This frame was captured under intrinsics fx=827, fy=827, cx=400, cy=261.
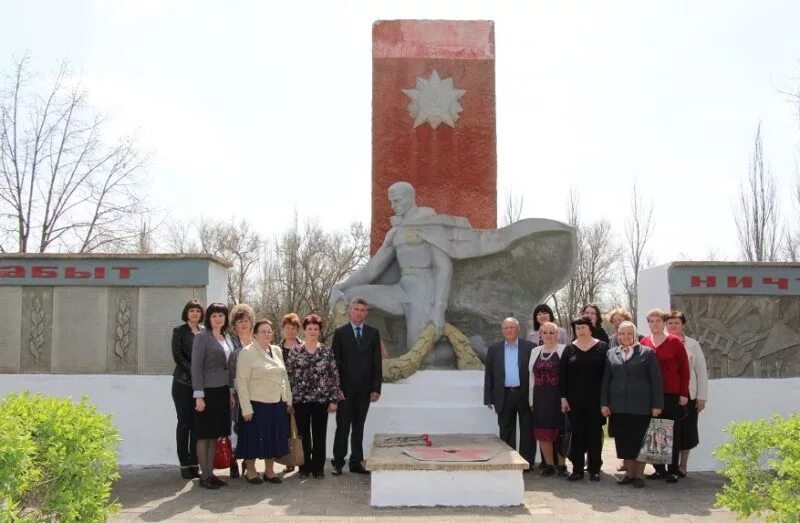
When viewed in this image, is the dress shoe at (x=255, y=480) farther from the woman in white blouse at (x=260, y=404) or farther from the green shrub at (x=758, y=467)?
the green shrub at (x=758, y=467)

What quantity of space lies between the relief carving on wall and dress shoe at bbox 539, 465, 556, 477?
6.96ft

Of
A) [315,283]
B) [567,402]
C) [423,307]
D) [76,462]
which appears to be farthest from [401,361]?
[315,283]

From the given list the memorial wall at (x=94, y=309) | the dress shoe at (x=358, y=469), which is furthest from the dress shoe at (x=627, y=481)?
the memorial wall at (x=94, y=309)

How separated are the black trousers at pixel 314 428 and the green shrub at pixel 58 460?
85.5 inches

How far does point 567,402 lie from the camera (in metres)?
6.26

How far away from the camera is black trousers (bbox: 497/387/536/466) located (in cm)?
654

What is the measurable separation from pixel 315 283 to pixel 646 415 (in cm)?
2061

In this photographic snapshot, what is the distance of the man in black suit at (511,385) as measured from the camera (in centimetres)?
654

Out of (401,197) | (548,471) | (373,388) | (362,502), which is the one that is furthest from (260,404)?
(401,197)

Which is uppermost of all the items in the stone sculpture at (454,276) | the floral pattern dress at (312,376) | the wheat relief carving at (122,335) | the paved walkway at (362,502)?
the stone sculpture at (454,276)

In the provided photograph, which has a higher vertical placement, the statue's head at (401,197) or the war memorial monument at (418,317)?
the statue's head at (401,197)

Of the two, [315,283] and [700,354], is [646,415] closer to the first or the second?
[700,354]

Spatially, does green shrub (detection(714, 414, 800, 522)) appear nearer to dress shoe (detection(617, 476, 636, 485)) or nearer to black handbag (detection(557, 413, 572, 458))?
dress shoe (detection(617, 476, 636, 485))

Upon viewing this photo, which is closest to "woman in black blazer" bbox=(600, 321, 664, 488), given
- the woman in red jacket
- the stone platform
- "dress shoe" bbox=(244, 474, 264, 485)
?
the woman in red jacket
